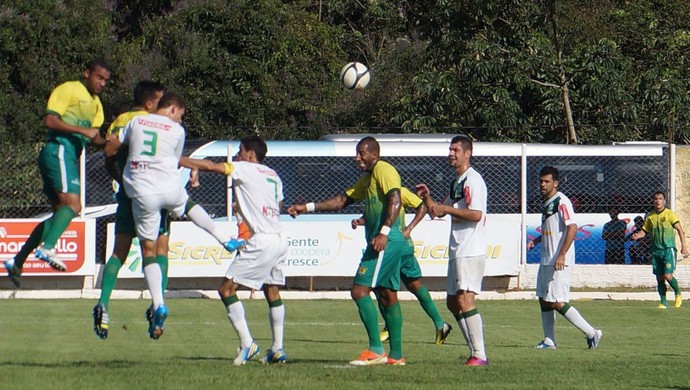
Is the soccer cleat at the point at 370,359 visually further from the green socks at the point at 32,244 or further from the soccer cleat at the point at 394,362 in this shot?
the green socks at the point at 32,244

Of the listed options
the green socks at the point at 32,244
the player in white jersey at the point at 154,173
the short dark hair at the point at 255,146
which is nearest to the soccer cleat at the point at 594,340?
the short dark hair at the point at 255,146

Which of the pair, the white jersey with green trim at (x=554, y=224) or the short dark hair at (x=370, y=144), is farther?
the white jersey with green trim at (x=554, y=224)

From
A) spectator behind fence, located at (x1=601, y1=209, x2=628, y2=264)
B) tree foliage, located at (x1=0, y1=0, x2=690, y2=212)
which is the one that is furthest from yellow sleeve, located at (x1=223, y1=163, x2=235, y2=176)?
tree foliage, located at (x1=0, y1=0, x2=690, y2=212)

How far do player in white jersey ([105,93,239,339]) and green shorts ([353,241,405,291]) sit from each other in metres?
1.95

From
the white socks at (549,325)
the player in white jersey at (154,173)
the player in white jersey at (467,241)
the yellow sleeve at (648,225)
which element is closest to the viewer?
the player in white jersey at (154,173)

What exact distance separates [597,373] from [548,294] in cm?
389

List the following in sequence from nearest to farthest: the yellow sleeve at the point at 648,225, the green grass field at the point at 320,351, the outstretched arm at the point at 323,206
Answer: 1. the green grass field at the point at 320,351
2. the outstretched arm at the point at 323,206
3. the yellow sleeve at the point at 648,225

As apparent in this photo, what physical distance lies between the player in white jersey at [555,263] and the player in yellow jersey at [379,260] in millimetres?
3452

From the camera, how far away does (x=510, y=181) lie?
2767 cm

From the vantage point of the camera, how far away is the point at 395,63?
137 ft

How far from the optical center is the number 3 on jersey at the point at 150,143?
1100 centimetres

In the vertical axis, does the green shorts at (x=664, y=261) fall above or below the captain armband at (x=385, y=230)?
below

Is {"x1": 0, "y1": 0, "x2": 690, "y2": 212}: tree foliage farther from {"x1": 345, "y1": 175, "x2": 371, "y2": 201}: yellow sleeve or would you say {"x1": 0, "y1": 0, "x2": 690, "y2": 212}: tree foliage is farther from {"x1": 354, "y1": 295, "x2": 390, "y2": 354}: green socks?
{"x1": 354, "y1": 295, "x2": 390, "y2": 354}: green socks

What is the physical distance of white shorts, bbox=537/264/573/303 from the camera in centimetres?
1545
